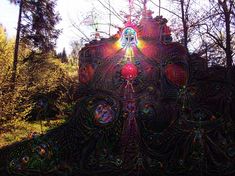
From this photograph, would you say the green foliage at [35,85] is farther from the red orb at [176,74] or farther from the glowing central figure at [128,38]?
the red orb at [176,74]

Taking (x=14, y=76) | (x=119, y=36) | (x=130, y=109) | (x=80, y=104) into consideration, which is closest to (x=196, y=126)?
(x=130, y=109)

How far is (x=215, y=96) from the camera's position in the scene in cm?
935

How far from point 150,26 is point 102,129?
4117 millimetres

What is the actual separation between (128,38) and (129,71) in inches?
48.4

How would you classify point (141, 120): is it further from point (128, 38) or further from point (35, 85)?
point (35, 85)

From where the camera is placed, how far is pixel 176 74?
9828 mm

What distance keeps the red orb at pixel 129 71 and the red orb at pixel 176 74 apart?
3.45 feet

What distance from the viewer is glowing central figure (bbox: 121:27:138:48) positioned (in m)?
10.3

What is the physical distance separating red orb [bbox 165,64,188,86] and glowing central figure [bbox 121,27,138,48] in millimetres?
1501

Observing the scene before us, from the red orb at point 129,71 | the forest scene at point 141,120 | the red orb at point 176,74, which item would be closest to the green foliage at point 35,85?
the forest scene at point 141,120

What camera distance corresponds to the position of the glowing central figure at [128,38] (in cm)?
1032

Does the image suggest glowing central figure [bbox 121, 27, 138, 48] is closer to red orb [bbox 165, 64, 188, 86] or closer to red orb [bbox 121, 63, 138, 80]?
red orb [bbox 121, 63, 138, 80]

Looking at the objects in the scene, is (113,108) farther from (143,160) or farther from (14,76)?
(14,76)

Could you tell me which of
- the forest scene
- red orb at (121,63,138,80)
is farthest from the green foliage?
red orb at (121,63,138,80)
